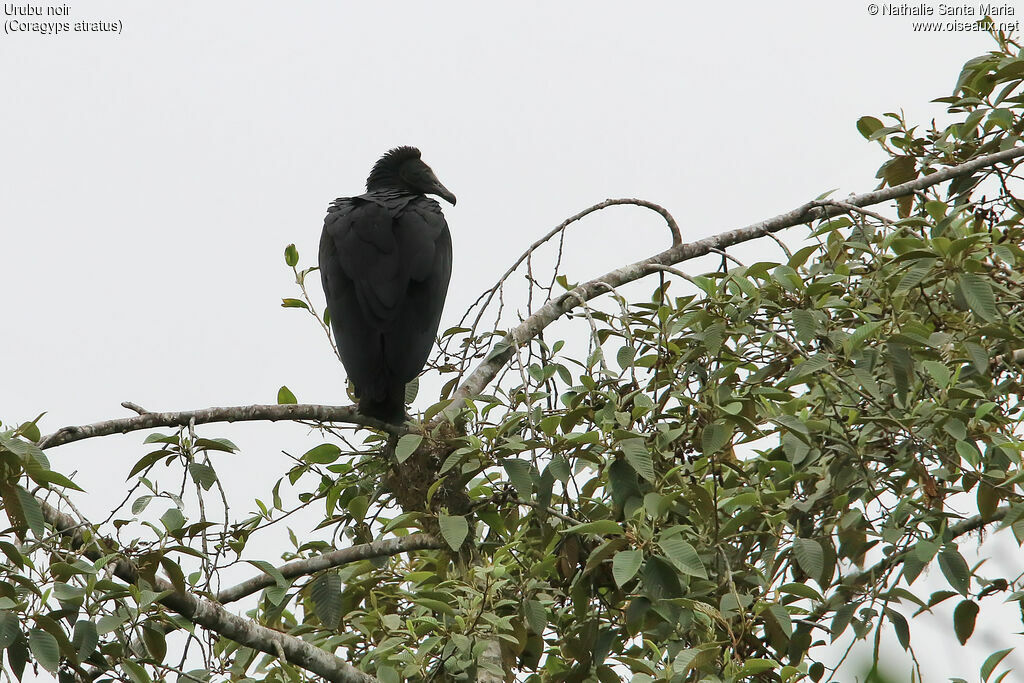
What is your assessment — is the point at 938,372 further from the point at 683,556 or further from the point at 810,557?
the point at 683,556

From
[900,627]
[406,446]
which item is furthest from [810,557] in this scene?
[406,446]

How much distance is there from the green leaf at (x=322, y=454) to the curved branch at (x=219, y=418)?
0.10 metres

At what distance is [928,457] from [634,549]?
2.92 ft

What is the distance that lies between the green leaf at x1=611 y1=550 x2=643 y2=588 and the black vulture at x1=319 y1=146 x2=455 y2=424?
1431mm

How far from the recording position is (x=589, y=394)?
2.72 metres

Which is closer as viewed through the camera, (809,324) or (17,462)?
(17,462)

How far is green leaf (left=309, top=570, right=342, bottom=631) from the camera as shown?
2902 mm

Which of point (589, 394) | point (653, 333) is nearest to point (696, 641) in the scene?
point (589, 394)

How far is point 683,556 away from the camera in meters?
2.18

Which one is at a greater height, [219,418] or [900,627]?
[219,418]

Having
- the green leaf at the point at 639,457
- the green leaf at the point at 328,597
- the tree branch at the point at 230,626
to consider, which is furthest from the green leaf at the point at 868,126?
the tree branch at the point at 230,626

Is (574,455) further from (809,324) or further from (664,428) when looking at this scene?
(809,324)

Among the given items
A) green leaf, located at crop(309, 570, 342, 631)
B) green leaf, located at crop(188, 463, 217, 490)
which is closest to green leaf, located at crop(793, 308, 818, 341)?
green leaf, located at crop(309, 570, 342, 631)

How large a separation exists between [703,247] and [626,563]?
1.98 meters
